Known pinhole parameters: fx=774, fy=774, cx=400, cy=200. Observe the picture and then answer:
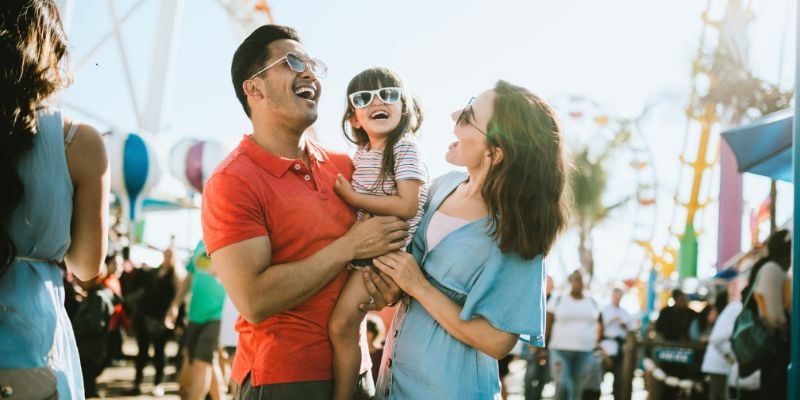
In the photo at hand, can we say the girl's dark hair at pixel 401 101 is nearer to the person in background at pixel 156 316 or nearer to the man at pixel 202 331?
the man at pixel 202 331

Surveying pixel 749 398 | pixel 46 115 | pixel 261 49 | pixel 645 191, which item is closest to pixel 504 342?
pixel 261 49

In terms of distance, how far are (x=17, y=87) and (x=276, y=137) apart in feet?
3.08

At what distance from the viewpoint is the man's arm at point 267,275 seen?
219 cm

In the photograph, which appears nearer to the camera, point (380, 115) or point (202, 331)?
point (380, 115)

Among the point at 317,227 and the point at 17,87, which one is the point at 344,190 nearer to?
the point at 317,227

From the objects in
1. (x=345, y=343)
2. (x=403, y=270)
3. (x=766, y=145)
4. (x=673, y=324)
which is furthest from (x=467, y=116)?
(x=673, y=324)

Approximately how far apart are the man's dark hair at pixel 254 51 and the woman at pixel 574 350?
267 inches

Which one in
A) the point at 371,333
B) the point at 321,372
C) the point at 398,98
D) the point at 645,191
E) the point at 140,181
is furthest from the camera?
the point at 645,191

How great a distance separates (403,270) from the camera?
240 centimetres

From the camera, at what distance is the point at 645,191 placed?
1190 inches

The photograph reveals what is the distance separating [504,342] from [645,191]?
96.4 feet

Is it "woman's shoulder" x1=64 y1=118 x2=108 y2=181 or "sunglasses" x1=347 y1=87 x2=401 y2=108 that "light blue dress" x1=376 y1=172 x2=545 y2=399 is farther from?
"woman's shoulder" x1=64 y1=118 x2=108 y2=181

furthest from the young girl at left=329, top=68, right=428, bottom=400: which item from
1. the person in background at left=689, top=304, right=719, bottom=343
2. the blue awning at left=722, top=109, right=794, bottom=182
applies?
the person in background at left=689, top=304, right=719, bottom=343

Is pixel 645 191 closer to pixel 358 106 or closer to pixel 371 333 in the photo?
pixel 371 333
